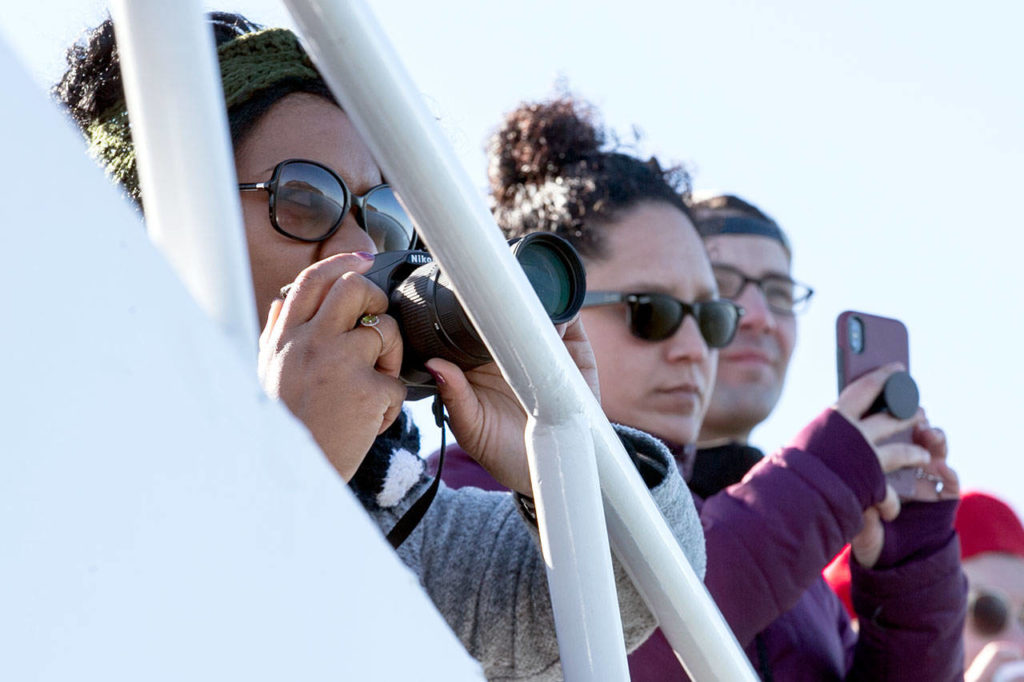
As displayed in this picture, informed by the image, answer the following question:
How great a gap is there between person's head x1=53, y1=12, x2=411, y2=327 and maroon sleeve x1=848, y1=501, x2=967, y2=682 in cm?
108

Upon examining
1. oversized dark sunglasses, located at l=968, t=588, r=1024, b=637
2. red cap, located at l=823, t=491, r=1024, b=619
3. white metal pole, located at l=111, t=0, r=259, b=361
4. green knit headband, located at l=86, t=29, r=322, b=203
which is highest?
green knit headband, located at l=86, t=29, r=322, b=203

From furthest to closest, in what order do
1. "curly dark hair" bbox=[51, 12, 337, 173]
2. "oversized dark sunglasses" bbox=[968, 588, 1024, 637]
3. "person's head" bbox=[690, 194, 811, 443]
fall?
"oversized dark sunglasses" bbox=[968, 588, 1024, 637] → "person's head" bbox=[690, 194, 811, 443] → "curly dark hair" bbox=[51, 12, 337, 173]

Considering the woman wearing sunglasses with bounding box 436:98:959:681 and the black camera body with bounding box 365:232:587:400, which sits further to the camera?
the woman wearing sunglasses with bounding box 436:98:959:681

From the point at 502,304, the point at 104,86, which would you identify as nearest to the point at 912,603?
the point at 104,86

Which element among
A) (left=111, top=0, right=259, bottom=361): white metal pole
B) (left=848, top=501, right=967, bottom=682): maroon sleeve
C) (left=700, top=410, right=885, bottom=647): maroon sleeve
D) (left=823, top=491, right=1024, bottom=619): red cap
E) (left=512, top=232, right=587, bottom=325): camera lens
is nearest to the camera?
(left=111, top=0, right=259, bottom=361): white metal pole

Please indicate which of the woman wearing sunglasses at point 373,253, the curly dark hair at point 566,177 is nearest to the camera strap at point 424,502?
the woman wearing sunglasses at point 373,253

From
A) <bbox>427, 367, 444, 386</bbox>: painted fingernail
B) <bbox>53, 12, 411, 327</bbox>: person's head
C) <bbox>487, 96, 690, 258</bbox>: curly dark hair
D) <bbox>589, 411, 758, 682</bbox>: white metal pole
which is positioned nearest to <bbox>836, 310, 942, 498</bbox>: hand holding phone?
<bbox>487, 96, 690, 258</bbox>: curly dark hair

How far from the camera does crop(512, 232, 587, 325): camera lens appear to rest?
1048 mm

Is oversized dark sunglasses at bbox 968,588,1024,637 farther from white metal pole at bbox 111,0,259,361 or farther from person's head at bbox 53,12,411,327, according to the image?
white metal pole at bbox 111,0,259,361

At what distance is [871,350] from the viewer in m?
2.25

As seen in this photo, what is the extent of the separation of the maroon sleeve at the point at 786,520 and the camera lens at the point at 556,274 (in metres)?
0.87

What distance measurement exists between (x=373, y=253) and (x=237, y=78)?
398 millimetres

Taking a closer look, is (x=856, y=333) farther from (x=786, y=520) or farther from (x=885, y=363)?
(x=786, y=520)

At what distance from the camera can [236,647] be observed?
54 cm
